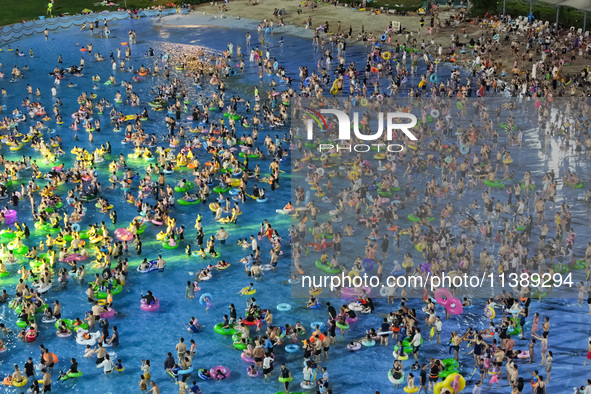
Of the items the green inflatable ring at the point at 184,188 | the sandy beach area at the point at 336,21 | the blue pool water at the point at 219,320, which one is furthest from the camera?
the sandy beach area at the point at 336,21

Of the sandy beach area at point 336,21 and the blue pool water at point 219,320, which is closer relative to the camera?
the blue pool water at point 219,320

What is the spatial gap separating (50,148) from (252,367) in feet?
105

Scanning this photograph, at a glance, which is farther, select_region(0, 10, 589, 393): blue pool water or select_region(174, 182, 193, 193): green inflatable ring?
select_region(174, 182, 193, 193): green inflatable ring

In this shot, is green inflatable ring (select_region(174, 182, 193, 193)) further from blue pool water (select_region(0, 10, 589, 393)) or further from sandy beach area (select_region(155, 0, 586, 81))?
sandy beach area (select_region(155, 0, 586, 81))

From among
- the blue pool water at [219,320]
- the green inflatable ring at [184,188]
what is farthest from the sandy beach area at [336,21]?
the green inflatable ring at [184,188]

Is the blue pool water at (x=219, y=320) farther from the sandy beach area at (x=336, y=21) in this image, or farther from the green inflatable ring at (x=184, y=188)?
the sandy beach area at (x=336, y=21)

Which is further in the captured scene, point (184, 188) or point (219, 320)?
point (184, 188)

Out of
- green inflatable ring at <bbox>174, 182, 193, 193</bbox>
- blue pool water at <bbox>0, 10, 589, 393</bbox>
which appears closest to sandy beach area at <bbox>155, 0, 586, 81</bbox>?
blue pool water at <bbox>0, 10, 589, 393</bbox>

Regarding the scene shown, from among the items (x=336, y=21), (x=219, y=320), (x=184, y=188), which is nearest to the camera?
(x=219, y=320)

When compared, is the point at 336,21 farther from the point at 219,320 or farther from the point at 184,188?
the point at 219,320

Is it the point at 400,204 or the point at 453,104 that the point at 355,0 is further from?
the point at 400,204

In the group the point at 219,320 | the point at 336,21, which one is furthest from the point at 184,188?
the point at 336,21

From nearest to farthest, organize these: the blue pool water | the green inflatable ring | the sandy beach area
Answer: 1. the blue pool water
2. the green inflatable ring
3. the sandy beach area

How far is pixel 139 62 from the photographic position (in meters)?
81.0
